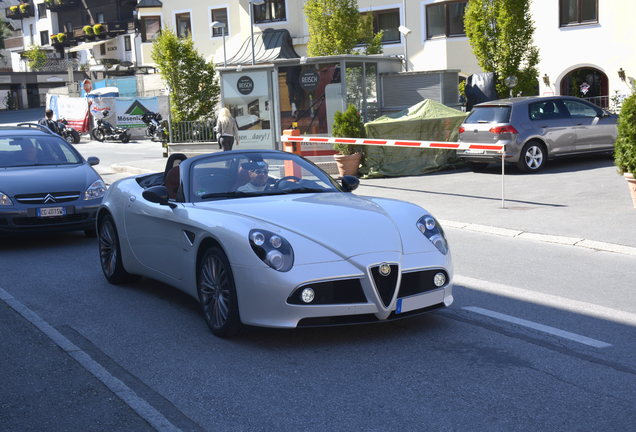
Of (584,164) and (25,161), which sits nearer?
(25,161)

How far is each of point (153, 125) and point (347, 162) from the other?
20.9 m

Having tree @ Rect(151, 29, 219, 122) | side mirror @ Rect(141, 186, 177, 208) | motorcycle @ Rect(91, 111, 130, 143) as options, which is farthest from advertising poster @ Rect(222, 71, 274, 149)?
motorcycle @ Rect(91, 111, 130, 143)

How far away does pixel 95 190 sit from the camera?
38.2 feet

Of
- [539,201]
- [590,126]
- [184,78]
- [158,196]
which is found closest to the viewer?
[158,196]

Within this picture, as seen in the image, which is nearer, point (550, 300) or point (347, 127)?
point (550, 300)

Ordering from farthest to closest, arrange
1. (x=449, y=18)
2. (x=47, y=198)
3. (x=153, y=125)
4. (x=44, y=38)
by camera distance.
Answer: (x=44, y=38) → (x=153, y=125) → (x=449, y=18) → (x=47, y=198)

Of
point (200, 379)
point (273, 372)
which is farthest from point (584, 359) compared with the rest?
point (200, 379)

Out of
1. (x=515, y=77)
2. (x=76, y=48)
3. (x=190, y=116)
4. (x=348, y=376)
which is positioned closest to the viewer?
(x=348, y=376)

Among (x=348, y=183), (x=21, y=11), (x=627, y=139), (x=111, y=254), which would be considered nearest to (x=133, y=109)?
(x=627, y=139)

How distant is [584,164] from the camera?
61.9 ft

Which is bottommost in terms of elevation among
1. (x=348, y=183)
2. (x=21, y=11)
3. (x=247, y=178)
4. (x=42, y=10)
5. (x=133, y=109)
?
(x=348, y=183)

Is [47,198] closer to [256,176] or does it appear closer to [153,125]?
[256,176]

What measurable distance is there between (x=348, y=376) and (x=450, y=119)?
14.9 meters

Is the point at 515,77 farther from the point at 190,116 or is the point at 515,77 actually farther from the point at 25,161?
the point at 25,161
